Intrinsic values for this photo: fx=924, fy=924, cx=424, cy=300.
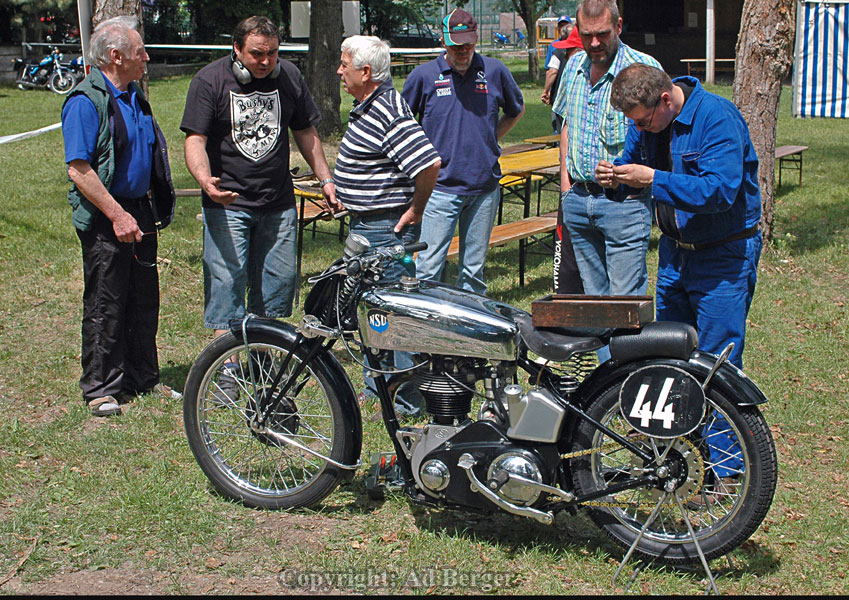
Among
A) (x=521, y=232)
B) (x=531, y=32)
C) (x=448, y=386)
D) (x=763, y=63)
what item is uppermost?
(x=531, y=32)

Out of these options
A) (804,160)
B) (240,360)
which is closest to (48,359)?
(240,360)

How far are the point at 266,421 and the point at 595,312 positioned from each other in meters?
1.52

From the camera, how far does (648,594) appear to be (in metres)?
3.42

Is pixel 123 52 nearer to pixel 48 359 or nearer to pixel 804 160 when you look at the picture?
pixel 48 359

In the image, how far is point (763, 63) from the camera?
8164 millimetres

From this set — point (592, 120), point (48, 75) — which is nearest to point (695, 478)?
point (592, 120)

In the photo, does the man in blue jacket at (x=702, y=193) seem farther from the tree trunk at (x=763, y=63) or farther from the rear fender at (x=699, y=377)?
the tree trunk at (x=763, y=63)

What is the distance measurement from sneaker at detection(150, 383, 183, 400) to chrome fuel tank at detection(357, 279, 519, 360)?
6.72ft

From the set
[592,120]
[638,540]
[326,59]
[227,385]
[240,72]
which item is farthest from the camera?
[326,59]

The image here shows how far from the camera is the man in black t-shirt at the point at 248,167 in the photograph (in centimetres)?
484

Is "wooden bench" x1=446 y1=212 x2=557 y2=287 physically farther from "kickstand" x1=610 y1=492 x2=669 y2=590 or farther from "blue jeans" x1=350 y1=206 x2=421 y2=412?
"kickstand" x1=610 y1=492 x2=669 y2=590

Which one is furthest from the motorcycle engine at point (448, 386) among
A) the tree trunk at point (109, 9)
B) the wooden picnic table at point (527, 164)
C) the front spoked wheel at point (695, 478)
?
the wooden picnic table at point (527, 164)

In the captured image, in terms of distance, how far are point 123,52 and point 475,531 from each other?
301 centimetres

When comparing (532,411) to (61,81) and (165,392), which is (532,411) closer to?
(165,392)
